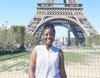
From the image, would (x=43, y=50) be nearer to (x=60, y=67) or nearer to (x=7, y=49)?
(x=60, y=67)

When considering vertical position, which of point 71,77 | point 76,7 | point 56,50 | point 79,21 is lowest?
point 71,77

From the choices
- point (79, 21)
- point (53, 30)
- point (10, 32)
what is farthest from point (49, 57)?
point (79, 21)

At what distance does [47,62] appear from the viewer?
7.54 ft

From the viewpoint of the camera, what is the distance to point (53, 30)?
249 cm

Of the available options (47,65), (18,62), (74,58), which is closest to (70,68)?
(18,62)

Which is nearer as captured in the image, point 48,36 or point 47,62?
A: point 47,62

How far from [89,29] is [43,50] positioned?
5738 centimetres

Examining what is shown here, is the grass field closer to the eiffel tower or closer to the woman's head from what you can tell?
the woman's head

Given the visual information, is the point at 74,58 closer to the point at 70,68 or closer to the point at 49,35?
the point at 70,68

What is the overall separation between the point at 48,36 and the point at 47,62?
0.33m

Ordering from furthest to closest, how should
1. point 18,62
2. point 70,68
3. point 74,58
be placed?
point 74,58 → point 18,62 → point 70,68

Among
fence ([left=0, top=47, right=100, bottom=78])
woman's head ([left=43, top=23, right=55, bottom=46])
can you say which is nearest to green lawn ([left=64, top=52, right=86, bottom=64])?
fence ([left=0, top=47, right=100, bottom=78])

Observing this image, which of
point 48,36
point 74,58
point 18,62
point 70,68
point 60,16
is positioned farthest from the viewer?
point 60,16

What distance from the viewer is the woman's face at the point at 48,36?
243 centimetres
